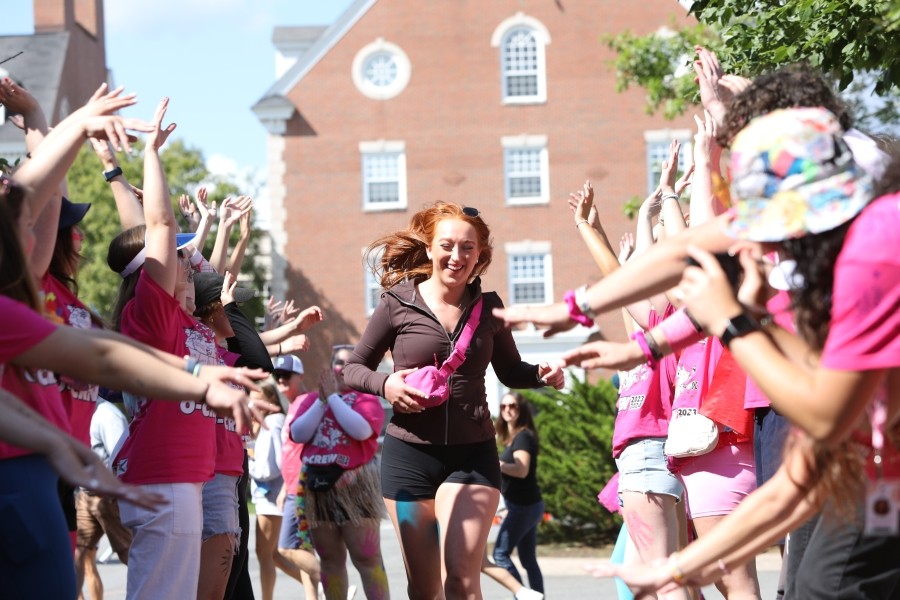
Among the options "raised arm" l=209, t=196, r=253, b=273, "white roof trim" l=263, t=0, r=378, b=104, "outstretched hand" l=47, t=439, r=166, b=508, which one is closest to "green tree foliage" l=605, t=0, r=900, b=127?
"raised arm" l=209, t=196, r=253, b=273

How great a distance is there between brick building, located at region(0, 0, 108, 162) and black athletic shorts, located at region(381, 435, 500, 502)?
34.7 metres

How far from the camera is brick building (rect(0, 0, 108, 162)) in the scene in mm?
41406

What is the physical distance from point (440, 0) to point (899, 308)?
111 ft

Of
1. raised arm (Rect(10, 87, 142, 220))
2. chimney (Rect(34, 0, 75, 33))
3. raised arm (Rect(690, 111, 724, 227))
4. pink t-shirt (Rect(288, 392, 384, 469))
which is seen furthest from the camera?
chimney (Rect(34, 0, 75, 33))

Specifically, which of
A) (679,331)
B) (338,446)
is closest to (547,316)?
(679,331)

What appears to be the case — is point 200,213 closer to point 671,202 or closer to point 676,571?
point 671,202

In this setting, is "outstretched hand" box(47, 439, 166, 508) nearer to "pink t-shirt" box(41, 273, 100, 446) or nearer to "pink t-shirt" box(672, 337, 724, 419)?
"pink t-shirt" box(41, 273, 100, 446)

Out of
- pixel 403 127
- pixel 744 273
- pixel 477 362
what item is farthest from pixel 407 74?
pixel 744 273

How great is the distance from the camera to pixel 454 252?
610 cm

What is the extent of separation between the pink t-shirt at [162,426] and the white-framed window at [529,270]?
30.1m

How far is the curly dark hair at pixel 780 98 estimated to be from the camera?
337 centimetres

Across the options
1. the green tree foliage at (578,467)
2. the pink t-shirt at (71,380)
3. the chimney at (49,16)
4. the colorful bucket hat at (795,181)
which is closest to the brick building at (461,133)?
the chimney at (49,16)

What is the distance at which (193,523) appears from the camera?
4.92 metres

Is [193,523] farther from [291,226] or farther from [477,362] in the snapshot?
[291,226]
